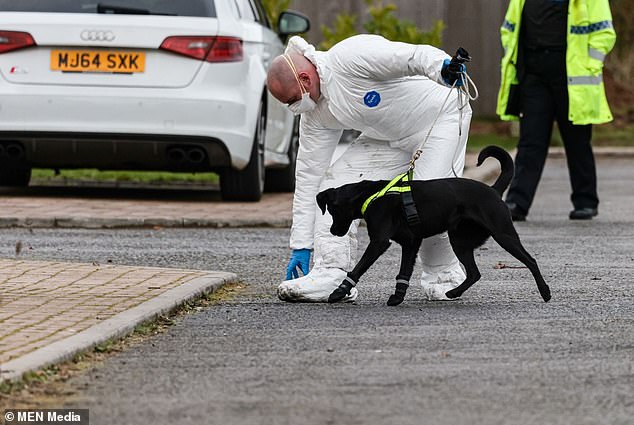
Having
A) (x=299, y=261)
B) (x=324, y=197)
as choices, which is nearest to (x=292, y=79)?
(x=324, y=197)

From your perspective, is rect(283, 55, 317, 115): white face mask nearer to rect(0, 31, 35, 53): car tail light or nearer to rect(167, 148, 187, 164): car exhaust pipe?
rect(167, 148, 187, 164): car exhaust pipe

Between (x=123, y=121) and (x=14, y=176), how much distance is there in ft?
6.10

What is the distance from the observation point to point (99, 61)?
11.2 meters

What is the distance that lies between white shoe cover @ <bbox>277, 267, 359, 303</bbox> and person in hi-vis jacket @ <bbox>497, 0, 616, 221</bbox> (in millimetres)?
4467

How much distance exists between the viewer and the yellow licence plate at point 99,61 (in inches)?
441

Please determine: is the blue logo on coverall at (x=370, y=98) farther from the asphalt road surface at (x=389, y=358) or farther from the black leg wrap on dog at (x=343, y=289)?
the asphalt road surface at (x=389, y=358)

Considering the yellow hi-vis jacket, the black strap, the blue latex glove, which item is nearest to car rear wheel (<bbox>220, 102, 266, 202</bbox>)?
the yellow hi-vis jacket

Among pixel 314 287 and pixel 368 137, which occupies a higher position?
pixel 368 137

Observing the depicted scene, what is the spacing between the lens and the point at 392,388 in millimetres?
4969

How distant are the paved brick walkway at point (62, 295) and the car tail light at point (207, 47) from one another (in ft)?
10.4

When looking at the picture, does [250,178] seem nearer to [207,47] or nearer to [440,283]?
[207,47]

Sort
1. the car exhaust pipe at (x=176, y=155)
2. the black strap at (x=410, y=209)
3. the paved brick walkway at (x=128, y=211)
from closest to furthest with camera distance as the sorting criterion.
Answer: the black strap at (x=410, y=209) → the paved brick walkway at (x=128, y=211) → the car exhaust pipe at (x=176, y=155)

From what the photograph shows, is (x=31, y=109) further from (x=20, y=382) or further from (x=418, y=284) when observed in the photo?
(x=20, y=382)

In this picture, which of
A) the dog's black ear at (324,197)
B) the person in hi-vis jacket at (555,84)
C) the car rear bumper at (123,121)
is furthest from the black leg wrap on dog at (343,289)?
the person in hi-vis jacket at (555,84)
